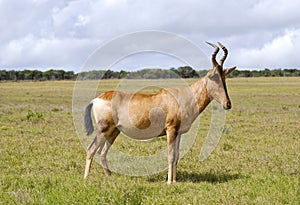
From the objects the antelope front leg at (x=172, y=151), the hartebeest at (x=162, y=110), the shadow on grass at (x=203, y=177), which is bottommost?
the shadow on grass at (x=203, y=177)

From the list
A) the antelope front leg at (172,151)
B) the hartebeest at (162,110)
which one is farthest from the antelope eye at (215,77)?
the antelope front leg at (172,151)

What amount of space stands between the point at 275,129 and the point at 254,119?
13.9 feet

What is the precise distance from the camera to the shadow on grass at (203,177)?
367 inches

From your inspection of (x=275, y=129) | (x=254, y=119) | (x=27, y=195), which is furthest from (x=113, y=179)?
(x=254, y=119)

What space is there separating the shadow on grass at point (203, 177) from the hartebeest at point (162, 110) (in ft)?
1.57

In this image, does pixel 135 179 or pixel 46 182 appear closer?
pixel 46 182

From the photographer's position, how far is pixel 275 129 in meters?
17.6

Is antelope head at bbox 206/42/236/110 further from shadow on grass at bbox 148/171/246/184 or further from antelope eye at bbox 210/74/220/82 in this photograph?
shadow on grass at bbox 148/171/246/184

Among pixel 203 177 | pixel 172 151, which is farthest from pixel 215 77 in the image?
pixel 203 177

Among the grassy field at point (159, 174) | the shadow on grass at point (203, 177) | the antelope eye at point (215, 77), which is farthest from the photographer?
the shadow on grass at point (203, 177)

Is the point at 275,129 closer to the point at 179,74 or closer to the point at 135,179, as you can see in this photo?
the point at 179,74

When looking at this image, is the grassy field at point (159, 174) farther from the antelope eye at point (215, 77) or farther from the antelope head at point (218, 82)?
the antelope eye at point (215, 77)

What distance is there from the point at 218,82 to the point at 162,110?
4.59 feet

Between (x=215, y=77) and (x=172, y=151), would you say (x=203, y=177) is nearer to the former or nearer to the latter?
(x=172, y=151)
